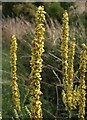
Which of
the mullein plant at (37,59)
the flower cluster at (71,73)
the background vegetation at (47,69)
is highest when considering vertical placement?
the mullein plant at (37,59)

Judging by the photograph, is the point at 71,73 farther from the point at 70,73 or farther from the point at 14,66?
the point at 14,66

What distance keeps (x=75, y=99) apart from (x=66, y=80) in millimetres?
332

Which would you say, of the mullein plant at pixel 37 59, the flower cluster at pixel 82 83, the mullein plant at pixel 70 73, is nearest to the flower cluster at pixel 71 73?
the mullein plant at pixel 70 73

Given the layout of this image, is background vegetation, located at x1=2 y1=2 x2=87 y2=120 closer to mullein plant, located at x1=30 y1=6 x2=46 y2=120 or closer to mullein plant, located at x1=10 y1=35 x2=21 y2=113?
mullein plant, located at x1=10 y1=35 x2=21 y2=113

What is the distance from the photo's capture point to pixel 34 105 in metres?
1.87

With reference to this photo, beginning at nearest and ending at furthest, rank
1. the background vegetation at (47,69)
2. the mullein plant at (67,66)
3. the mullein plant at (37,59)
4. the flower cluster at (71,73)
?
the mullein plant at (37,59) → the mullein plant at (67,66) → the flower cluster at (71,73) → the background vegetation at (47,69)

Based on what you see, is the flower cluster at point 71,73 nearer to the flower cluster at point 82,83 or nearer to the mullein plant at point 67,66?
the mullein plant at point 67,66

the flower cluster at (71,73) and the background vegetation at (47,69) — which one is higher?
the flower cluster at (71,73)

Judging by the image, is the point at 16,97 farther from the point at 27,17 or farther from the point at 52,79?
the point at 27,17

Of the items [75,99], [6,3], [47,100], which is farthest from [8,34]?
[75,99]

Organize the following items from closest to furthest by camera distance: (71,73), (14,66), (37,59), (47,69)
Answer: (37,59), (14,66), (71,73), (47,69)

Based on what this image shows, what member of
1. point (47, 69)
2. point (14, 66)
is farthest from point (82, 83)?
point (47, 69)

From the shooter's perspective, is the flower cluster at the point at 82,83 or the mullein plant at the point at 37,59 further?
the flower cluster at the point at 82,83

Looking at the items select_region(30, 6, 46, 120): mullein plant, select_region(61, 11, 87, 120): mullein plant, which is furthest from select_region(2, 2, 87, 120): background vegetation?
select_region(30, 6, 46, 120): mullein plant
